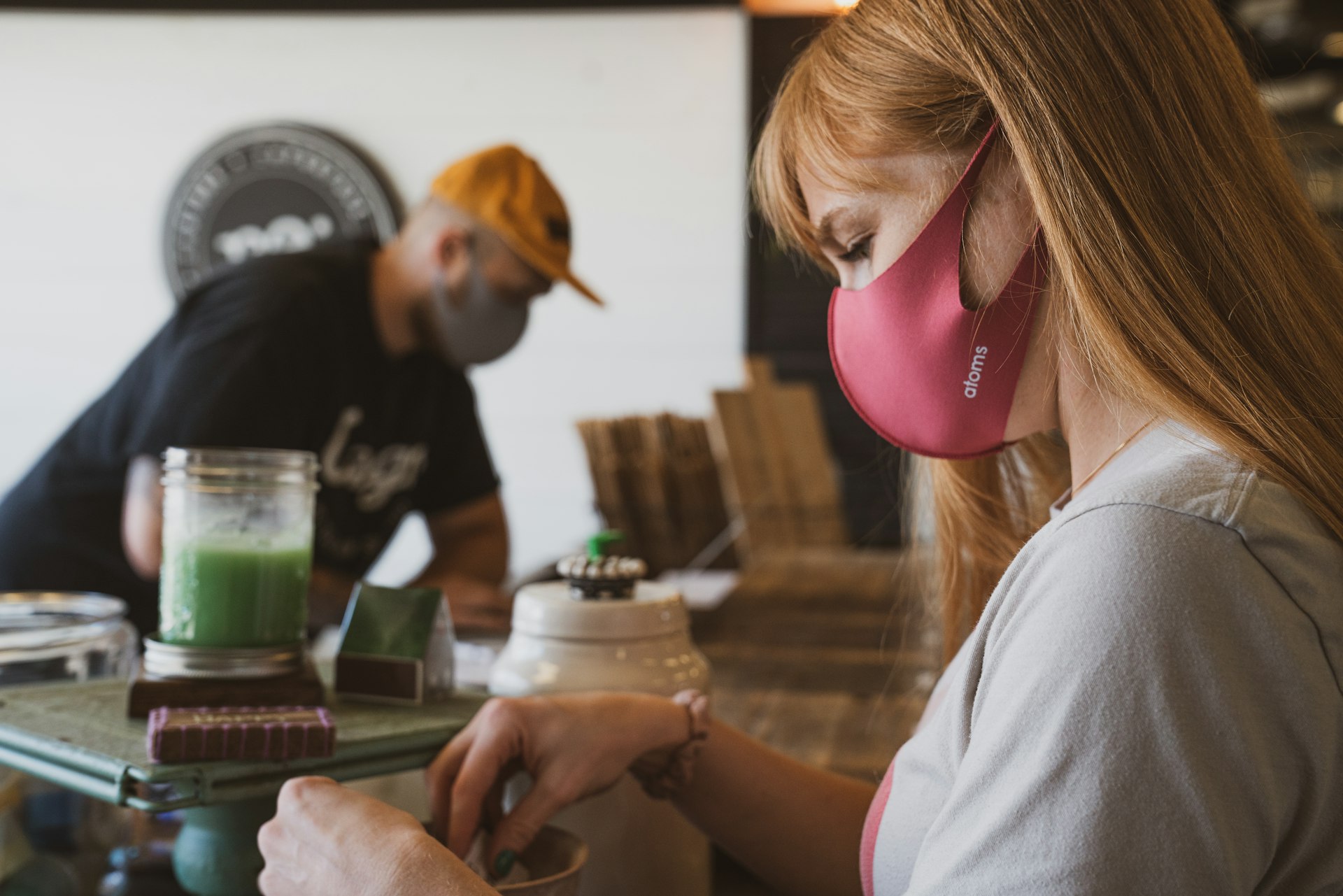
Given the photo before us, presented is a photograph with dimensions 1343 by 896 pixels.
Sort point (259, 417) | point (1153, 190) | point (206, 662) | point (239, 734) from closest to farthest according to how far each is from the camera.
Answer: point (1153, 190) < point (239, 734) < point (206, 662) < point (259, 417)

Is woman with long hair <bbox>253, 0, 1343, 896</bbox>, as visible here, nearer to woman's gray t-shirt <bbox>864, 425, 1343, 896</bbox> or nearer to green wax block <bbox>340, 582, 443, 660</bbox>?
woman's gray t-shirt <bbox>864, 425, 1343, 896</bbox>

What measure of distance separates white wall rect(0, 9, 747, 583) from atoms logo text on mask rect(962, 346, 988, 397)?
4.00 m

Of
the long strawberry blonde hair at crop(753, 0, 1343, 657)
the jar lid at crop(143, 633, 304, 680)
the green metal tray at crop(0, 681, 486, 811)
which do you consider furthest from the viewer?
the jar lid at crop(143, 633, 304, 680)

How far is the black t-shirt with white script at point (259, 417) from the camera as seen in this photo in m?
1.78

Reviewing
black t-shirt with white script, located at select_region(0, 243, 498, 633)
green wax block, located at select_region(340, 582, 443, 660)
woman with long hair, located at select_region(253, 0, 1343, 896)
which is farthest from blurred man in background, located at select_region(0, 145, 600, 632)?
woman with long hair, located at select_region(253, 0, 1343, 896)

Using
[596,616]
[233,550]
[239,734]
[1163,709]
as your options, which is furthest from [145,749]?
[1163,709]

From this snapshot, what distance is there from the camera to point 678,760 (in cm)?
89

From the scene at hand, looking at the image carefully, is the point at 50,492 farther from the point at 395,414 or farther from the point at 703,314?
the point at 703,314

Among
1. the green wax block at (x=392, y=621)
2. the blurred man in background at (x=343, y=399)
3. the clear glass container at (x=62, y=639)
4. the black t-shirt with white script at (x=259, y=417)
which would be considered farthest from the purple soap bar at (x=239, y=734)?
the black t-shirt with white script at (x=259, y=417)

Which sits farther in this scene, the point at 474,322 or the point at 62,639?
the point at 474,322

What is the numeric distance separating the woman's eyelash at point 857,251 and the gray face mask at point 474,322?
1317 millimetres

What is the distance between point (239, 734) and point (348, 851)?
0.11 metres

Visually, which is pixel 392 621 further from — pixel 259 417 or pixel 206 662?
pixel 259 417

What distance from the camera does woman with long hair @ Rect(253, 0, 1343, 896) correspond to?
0.50 metres
